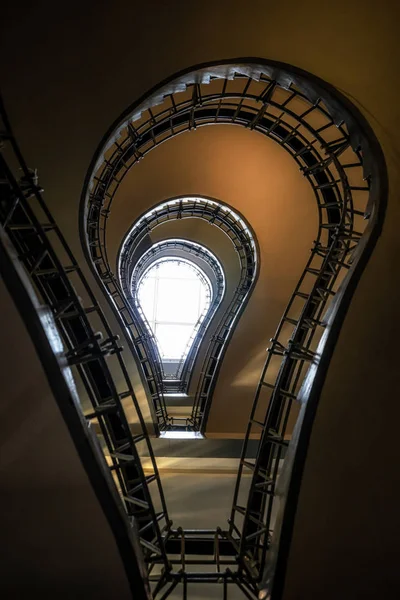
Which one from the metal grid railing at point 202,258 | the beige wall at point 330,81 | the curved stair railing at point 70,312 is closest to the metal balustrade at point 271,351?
the curved stair railing at point 70,312

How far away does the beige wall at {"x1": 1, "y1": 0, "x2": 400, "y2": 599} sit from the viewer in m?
3.54

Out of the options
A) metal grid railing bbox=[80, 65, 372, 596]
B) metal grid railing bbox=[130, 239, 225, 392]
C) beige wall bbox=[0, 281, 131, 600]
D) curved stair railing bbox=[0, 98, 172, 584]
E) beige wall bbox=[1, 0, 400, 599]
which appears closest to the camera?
beige wall bbox=[0, 281, 131, 600]

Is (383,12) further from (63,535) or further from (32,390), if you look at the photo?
(63,535)

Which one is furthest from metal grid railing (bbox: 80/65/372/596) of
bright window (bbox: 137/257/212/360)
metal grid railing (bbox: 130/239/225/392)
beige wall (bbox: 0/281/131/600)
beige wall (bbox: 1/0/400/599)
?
bright window (bbox: 137/257/212/360)

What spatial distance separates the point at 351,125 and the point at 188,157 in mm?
5027

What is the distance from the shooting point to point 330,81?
3.79 meters

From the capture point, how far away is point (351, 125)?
152 inches

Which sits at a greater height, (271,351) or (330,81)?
(330,81)

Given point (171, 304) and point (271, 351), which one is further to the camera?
point (171, 304)

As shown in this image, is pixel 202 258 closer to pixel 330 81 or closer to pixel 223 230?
pixel 223 230

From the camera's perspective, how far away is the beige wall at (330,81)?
3.54 meters

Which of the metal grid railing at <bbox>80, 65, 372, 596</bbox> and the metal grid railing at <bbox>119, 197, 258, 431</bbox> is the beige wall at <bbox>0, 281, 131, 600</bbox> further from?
the metal grid railing at <bbox>119, 197, 258, 431</bbox>

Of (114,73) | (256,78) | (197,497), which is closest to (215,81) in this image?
(256,78)

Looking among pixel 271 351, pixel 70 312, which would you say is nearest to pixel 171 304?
pixel 271 351
